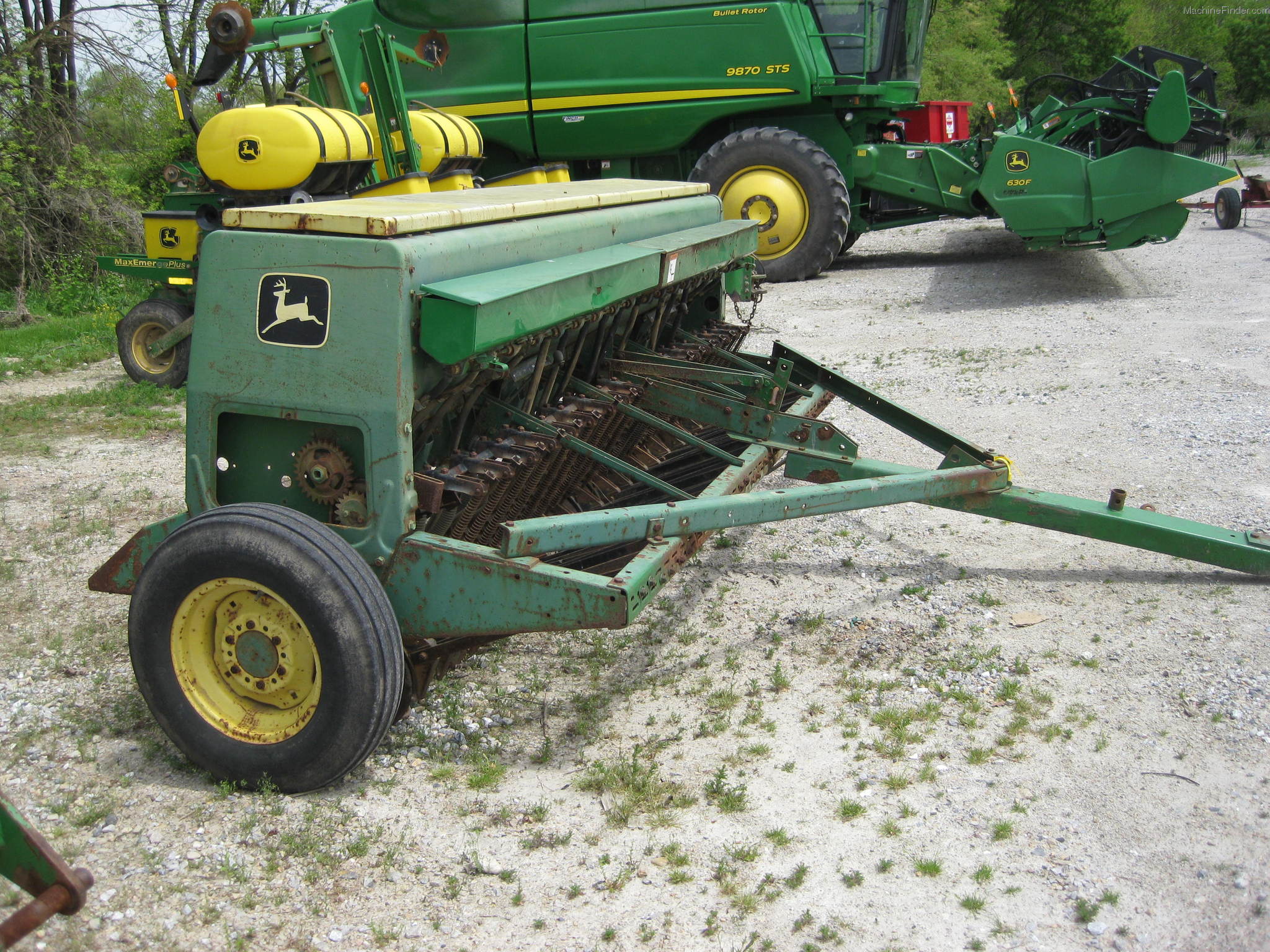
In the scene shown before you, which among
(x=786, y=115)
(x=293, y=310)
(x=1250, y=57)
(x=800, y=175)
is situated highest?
(x=1250, y=57)

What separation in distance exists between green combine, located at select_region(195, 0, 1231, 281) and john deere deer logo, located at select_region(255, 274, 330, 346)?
7.38m

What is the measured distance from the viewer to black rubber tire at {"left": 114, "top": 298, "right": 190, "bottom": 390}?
754 centimetres

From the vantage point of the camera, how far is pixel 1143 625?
3.71 meters

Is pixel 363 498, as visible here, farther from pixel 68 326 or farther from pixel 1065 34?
pixel 1065 34

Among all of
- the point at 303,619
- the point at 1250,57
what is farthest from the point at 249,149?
the point at 1250,57

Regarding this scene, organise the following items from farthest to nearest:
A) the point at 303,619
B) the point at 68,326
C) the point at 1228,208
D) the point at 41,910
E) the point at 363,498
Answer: the point at 1228,208 < the point at 68,326 < the point at 363,498 < the point at 303,619 < the point at 41,910

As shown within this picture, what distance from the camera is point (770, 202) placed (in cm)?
1041

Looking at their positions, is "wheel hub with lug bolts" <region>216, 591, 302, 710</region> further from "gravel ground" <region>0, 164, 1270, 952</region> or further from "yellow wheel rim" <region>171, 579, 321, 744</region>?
"gravel ground" <region>0, 164, 1270, 952</region>

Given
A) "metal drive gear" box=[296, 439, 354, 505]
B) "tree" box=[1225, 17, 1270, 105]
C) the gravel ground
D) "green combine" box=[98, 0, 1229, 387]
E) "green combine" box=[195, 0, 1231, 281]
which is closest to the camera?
the gravel ground


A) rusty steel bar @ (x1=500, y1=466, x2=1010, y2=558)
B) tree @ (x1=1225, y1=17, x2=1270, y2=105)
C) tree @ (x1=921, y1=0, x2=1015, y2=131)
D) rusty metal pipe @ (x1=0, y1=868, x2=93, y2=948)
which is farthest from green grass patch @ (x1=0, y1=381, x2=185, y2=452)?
tree @ (x1=1225, y1=17, x2=1270, y2=105)

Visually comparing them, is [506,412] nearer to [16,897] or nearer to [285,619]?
[285,619]

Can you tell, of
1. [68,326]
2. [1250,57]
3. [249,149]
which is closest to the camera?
[249,149]

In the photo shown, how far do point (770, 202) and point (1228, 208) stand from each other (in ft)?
20.1

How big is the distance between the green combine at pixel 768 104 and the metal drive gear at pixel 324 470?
295 inches
